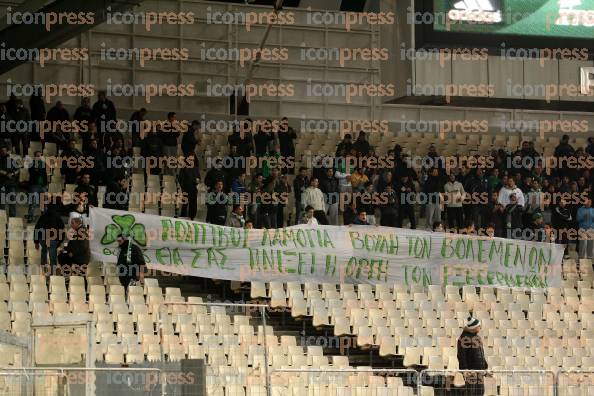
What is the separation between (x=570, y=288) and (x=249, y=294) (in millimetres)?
6628

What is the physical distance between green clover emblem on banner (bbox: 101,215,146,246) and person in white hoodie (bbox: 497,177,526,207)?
26.2 feet

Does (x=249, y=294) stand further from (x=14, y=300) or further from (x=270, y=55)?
(x=270, y=55)

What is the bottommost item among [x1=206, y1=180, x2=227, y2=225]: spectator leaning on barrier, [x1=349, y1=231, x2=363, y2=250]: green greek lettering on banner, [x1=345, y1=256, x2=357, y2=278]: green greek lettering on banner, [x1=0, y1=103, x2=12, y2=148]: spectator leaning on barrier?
[x1=345, y1=256, x2=357, y2=278]: green greek lettering on banner

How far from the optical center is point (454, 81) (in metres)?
26.4

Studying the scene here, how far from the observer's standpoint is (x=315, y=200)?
2814 cm

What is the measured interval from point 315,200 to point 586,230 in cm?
588

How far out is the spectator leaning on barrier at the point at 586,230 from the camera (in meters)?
29.7

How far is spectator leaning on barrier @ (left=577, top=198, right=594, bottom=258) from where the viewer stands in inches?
1169

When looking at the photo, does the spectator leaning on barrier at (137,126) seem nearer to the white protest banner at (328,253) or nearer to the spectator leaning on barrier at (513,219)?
the white protest banner at (328,253)

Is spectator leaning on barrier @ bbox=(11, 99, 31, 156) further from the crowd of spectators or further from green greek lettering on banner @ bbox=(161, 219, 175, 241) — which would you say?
green greek lettering on banner @ bbox=(161, 219, 175, 241)

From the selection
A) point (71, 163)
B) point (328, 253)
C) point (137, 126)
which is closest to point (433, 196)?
point (328, 253)

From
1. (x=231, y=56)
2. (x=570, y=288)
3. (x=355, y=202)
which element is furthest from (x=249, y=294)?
(x=231, y=56)

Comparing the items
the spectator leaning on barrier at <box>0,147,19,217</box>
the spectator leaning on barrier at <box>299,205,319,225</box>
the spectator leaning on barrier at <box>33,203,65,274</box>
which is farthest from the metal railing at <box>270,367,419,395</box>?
the spectator leaning on barrier at <box>0,147,19,217</box>

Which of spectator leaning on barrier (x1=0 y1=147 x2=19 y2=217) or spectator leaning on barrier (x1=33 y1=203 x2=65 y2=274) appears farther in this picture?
spectator leaning on barrier (x1=0 y1=147 x2=19 y2=217)
